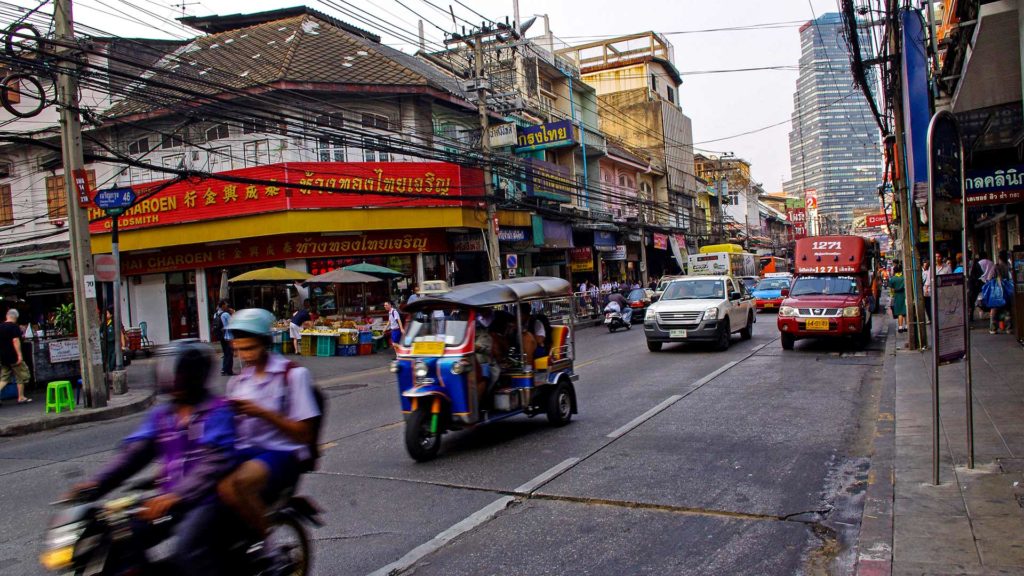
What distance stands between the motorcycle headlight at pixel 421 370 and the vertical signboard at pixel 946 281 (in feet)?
16.1

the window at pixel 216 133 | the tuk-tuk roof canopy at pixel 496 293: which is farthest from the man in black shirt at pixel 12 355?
the window at pixel 216 133

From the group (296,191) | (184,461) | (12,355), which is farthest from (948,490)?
(296,191)

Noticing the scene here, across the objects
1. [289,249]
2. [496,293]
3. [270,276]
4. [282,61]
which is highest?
[282,61]

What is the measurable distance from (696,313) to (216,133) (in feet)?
60.8

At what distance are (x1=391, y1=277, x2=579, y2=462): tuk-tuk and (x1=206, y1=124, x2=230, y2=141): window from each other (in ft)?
64.7

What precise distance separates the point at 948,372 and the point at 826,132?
573 feet

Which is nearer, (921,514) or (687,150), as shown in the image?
(921,514)

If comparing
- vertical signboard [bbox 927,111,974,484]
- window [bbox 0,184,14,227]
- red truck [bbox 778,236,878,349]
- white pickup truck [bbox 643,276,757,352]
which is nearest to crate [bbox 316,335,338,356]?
white pickup truck [bbox 643,276,757,352]

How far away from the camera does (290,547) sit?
13.6 feet

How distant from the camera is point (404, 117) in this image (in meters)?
26.4

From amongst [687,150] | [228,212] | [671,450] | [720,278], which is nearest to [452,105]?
[228,212]

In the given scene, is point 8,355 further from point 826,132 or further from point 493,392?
point 826,132

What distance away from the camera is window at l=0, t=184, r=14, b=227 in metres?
29.9

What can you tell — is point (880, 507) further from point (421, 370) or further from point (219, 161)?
point (219, 161)
